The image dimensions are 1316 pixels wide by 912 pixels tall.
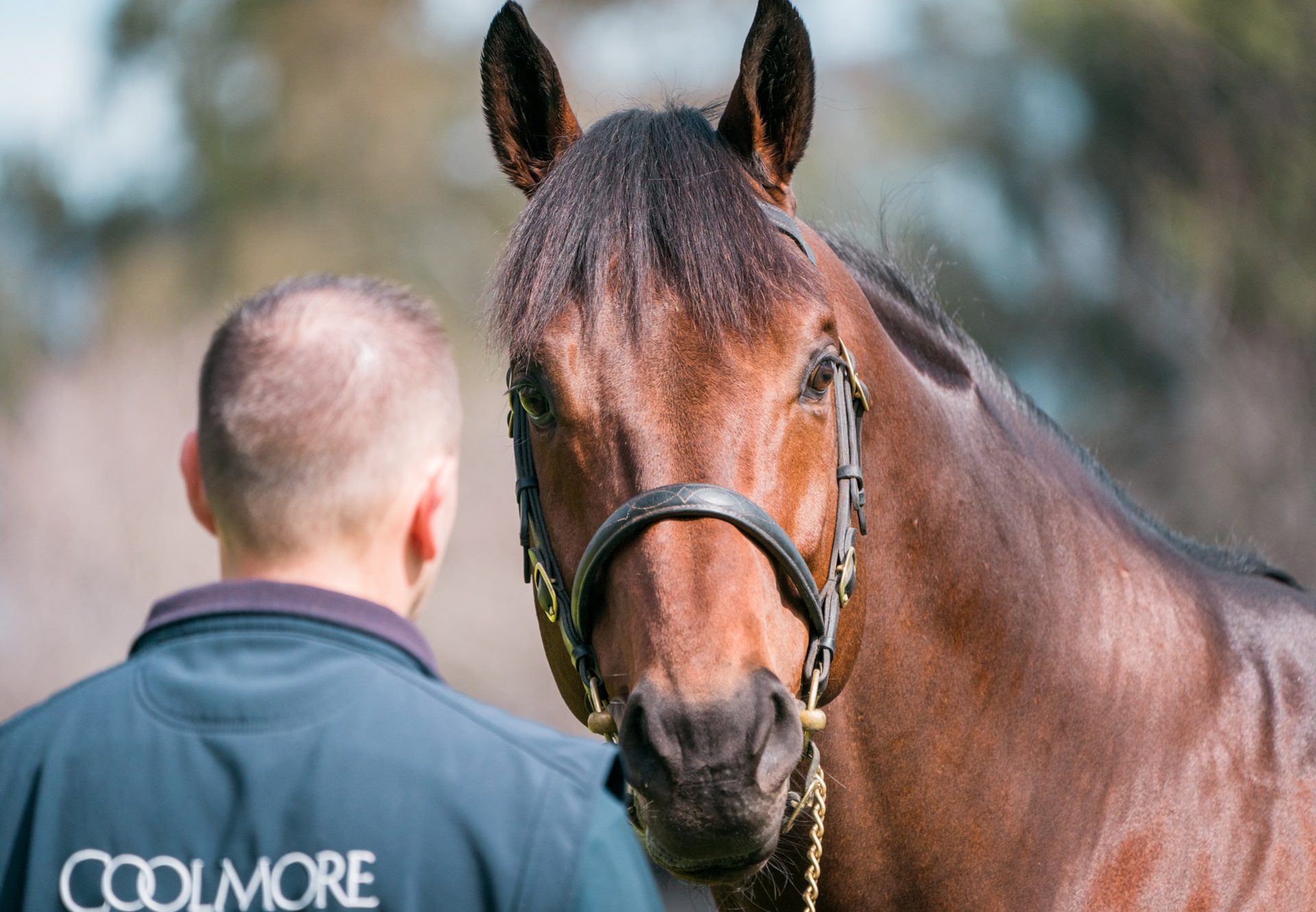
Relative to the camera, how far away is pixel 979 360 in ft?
10.8

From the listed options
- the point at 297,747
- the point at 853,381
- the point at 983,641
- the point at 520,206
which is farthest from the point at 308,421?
the point at 520,206

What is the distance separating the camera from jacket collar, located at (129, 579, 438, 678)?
1537mm

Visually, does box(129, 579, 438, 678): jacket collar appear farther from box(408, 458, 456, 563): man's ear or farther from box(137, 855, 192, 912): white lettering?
box(137, 855, 192, 912): white lettering

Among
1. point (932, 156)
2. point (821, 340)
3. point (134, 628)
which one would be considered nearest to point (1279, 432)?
point (932, 156)

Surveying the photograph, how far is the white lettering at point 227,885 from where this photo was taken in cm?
139

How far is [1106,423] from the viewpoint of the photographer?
39.8 ft

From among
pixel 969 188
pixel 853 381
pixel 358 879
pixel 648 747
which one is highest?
pixel 969 188

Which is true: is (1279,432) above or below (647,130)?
below

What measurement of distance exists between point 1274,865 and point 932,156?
14168 millimetres

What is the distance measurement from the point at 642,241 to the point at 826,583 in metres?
0.80

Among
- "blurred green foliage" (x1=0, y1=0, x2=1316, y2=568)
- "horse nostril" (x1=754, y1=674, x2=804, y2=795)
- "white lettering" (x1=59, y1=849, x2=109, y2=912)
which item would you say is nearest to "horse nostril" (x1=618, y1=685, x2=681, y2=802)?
"horse nostril" (x1=754, y1=674, x2=804, y2=795)

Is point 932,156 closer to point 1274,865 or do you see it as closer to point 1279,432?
point 1279,432

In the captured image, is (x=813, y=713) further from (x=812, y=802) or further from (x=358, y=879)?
(x=358, y=879)

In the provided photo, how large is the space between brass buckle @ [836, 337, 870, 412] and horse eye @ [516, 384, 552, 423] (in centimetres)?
64
